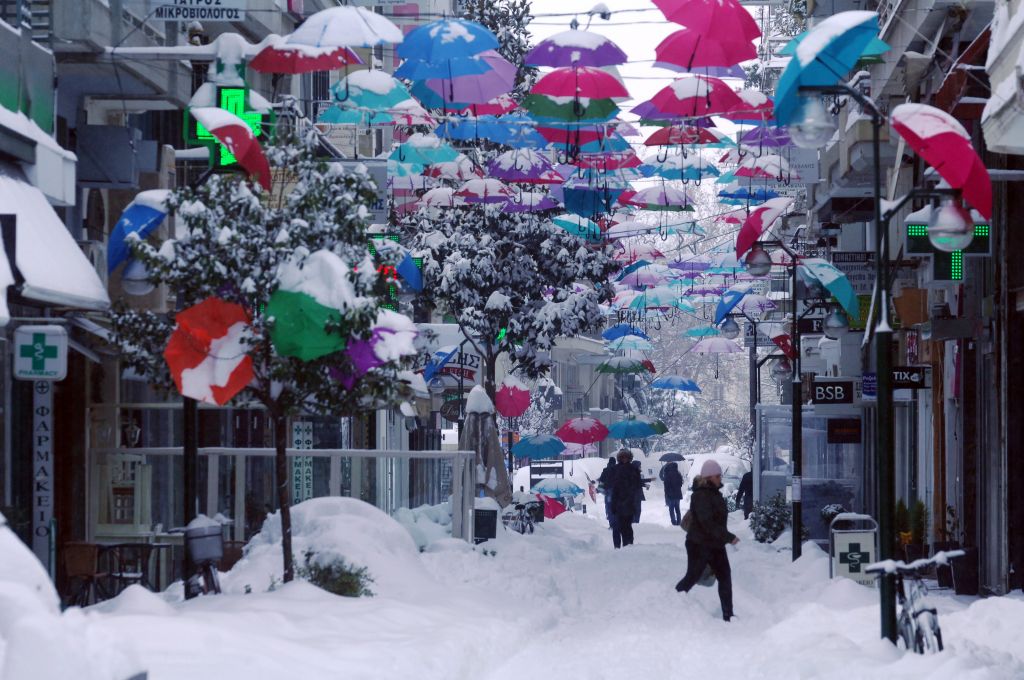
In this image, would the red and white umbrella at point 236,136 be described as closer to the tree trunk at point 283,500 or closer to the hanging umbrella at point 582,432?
the tree trunk at point 283,500

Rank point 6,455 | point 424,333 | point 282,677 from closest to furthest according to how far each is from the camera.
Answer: point 282,677
point 6,455
point 424,333

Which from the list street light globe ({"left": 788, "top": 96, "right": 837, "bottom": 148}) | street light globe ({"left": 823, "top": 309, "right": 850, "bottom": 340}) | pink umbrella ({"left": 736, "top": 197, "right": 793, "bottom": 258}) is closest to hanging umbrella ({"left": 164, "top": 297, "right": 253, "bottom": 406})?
street light globe ({"left": 788, "top": 96, "right": 837, "bottom": 148})

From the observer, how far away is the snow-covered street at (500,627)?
1206 cm

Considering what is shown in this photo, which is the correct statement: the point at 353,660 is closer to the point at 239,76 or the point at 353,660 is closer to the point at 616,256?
the point at 239,76

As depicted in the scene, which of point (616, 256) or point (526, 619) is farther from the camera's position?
point (616, 256)

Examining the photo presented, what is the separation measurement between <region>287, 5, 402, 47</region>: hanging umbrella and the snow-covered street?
553 centimetres

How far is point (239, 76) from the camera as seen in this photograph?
19031 mm

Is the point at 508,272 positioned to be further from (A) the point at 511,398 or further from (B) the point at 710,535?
(B) the point at 710,535

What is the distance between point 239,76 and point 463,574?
705 cm

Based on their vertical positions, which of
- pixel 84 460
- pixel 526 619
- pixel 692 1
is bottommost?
pixel 526 619

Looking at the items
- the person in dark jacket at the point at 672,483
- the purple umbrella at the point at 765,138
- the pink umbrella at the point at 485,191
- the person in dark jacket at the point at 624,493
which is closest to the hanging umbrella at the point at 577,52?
the pink umbrella at the point at 485,191

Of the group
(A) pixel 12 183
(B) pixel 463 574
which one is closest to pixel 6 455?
(A) pixel 12 183

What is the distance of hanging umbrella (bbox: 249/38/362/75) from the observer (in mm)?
18312

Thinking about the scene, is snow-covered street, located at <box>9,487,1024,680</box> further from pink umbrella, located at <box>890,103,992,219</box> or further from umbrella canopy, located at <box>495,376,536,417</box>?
umbrella canopy, located at <box>495,376,536,417</box>
